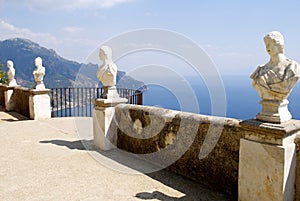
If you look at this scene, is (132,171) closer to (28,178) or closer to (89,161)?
(89,161)

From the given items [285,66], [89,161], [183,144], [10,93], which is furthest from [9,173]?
[10,93]

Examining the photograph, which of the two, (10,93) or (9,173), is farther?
(10,93)

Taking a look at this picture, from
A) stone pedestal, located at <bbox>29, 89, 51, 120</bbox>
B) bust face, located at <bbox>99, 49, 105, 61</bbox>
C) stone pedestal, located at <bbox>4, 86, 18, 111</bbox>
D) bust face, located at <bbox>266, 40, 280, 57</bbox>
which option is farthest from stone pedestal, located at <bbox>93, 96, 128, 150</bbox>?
stone pedestal, located at <bbox>4, 86, 18, 111</bbox>

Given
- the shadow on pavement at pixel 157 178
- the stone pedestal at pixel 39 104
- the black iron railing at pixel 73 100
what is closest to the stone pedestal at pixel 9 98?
the black iron railing at pixel 73 100

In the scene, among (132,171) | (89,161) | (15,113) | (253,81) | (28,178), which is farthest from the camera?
(15,113)

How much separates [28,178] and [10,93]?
26.4ft

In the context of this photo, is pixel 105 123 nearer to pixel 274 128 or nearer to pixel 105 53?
pixel 105 53

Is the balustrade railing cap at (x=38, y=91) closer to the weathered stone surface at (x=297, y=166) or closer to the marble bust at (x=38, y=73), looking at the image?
the marble bust at (x=38, y=73)

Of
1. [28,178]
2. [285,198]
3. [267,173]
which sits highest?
[267,173]

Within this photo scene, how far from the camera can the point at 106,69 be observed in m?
5.42

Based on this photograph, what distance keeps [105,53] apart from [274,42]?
11.7 feet

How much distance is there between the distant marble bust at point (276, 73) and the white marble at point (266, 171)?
566mm

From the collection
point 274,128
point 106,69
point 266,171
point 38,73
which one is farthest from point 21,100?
point 274,128

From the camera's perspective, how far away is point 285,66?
2.69m
